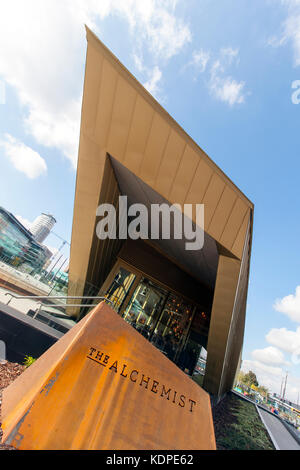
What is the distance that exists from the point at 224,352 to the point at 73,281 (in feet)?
22.4

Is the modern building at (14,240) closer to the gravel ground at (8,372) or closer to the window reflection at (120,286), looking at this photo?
the window reflection at (120,286)

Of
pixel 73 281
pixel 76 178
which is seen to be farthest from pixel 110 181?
pixel 73 281

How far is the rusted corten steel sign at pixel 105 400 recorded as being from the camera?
1.69 metres

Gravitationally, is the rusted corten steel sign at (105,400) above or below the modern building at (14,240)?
below

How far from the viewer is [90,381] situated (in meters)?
2.02

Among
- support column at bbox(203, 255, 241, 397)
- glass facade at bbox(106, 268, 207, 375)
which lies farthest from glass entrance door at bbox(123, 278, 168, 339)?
support column at bbox(203, 255, 241, 397)

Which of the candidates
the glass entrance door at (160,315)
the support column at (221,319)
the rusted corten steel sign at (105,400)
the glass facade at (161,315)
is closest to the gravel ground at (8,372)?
Answer: the rusted corten steel sign at (105,400)

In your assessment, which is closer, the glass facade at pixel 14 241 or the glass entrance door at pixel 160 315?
the glass entrance door at pixel 160 315

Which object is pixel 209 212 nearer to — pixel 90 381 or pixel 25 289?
pixel 90 381

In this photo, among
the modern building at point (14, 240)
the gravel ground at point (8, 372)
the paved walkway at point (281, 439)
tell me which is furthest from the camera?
the modern building at point (14, 240)

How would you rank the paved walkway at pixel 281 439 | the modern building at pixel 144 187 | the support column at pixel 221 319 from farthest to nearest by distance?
the support column at pixel 221 319 < the paved walkway at pixel 281 439 < the modern building at pixel 144 187

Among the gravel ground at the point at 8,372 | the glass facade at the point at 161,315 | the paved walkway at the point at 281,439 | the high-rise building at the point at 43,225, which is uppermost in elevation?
the high-rise building at the point at 43,225

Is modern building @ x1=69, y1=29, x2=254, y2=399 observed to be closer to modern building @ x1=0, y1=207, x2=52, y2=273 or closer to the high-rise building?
modern building @ x1=0, y1=207, x2=52, y2=273

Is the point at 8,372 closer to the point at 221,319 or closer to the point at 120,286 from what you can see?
the point at 221,319
